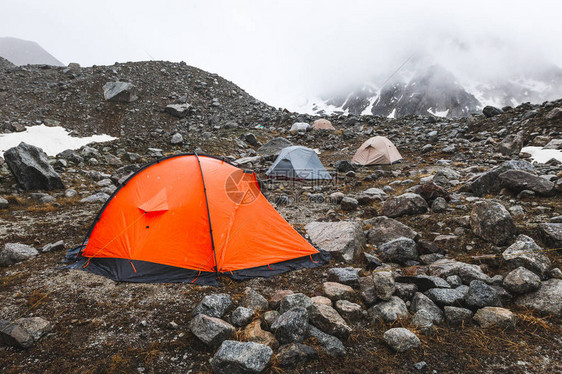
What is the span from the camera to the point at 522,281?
3.73 metres

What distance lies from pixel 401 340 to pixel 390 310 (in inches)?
22.7

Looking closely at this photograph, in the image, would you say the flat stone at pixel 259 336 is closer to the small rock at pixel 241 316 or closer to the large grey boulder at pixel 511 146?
the small rock at pixel 241 316

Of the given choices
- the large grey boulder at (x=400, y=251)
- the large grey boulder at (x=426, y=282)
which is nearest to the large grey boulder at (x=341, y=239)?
the large grey boulder at (x=400, y=251)

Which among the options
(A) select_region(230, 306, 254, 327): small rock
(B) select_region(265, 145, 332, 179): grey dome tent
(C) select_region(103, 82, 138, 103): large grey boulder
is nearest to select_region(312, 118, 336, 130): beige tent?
(B) select_region(265, 145, 332, 179): grey dome tent

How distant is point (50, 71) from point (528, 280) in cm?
4253

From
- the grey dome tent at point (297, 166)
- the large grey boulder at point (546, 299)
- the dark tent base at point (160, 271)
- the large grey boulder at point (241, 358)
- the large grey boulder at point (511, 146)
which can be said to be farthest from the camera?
the large grey boulder at point (511, 146)

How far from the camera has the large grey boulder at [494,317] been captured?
334 centimetres

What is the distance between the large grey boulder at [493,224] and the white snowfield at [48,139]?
23.9m

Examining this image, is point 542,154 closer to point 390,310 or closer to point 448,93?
point 390,310

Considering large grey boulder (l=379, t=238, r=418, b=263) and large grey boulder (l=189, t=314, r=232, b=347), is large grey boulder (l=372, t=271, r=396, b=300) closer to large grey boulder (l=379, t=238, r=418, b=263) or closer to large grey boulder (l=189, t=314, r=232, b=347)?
large grey boulder (l=379, t=238, r=418, b=263)

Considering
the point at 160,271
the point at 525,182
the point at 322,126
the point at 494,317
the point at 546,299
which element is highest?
the point at 322,126

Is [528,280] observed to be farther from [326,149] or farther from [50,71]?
[50,71]

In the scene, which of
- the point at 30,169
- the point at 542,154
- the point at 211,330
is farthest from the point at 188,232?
the point at 542,154

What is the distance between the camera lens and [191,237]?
17.9ft
